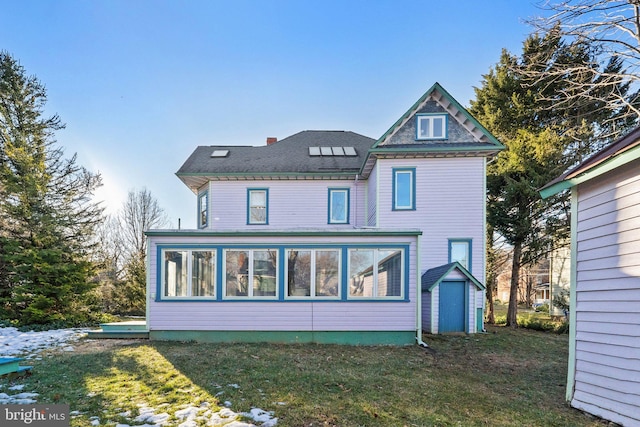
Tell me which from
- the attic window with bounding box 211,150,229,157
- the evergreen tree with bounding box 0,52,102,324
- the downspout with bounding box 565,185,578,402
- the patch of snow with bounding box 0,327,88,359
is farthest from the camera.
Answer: the attic window with bounding box 211,150,229,157

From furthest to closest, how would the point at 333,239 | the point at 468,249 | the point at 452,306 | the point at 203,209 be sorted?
the point at 203,209 → the point at 468,249 → the point at 452,306 → the point at 333,239

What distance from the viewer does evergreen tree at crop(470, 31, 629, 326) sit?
46.0ft

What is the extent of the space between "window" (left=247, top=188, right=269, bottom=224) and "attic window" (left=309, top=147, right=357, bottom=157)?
288 centimetres

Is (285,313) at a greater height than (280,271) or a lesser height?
lesser

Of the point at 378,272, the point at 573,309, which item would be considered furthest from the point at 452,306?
the point at 573,309

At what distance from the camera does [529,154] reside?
1437 cm

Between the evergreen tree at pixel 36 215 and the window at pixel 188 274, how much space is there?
6.14m

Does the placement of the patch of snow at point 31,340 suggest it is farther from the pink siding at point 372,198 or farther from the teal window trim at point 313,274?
the pink siding at point 372,198

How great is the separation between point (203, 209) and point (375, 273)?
30.9 ft

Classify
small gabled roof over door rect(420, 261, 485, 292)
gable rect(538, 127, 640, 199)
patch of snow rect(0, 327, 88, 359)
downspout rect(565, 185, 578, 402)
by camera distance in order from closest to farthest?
gable rect(538, 127, 640, 199)
downspout rect(565, 185, 578, 402)
patch of snow rect(0, 327, 88, 359)
small gabled roof over door rect(420, 261, 485, 292)

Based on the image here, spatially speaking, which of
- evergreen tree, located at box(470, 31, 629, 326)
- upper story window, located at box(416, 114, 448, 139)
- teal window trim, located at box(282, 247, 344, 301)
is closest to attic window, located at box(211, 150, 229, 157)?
teal window trim, located at box(282, 247, 344, 301)

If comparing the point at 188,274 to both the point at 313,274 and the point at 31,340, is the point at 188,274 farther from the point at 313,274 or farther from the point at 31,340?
the point at 31,340

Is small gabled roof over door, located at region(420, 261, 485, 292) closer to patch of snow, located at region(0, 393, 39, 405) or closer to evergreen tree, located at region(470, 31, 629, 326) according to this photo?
evergreen tree, located at region(470, 31, 629, 326)

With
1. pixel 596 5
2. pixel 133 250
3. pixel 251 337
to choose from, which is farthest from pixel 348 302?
pixel 133 250
